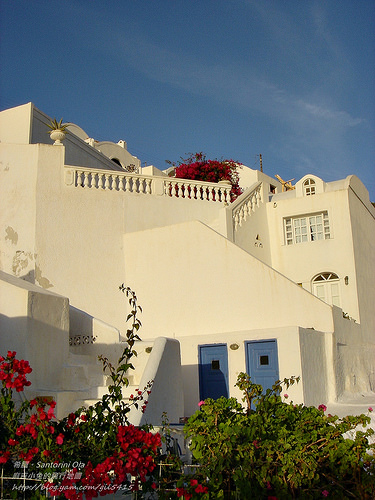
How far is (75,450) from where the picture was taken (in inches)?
167

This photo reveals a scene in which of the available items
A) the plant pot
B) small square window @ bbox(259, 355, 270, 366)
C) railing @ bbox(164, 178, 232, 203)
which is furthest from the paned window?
the plant pot

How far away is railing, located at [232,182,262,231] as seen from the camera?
15495 mm

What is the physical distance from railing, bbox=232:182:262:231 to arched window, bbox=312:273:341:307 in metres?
2.94

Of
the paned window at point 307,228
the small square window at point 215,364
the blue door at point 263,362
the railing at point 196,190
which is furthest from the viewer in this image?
the paned window at point 307,228

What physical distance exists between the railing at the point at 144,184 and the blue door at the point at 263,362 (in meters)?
5.42

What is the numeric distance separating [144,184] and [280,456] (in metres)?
11.9

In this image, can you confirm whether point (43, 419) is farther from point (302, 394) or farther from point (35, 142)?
point (35, 142)

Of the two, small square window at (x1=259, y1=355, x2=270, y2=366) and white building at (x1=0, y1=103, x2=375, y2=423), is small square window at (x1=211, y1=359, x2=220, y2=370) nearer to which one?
white building at (x1=0, y1=103, x2=375, y2=423)

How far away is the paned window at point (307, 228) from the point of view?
56.2 feet

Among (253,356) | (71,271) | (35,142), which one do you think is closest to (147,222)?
(71,271)

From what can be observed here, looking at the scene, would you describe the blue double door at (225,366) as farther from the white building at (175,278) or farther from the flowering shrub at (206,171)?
the flowering shrub at (206,171)

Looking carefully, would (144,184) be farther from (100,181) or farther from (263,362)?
(263,362)

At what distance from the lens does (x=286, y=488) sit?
375cm

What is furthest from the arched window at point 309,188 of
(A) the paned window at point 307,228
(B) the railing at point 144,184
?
(B) the railing at point 144,184
